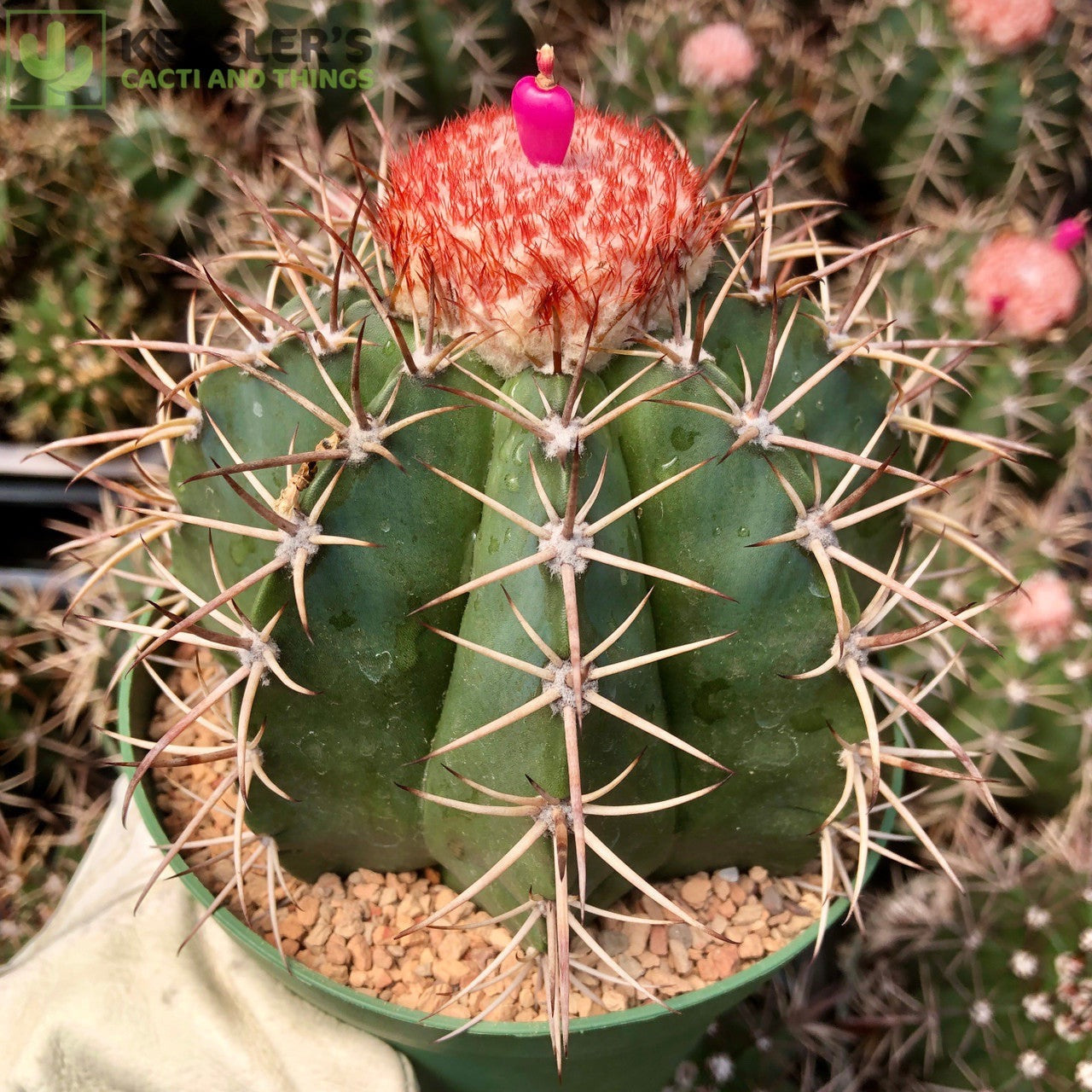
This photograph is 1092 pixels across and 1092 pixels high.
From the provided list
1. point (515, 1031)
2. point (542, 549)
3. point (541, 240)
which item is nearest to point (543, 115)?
point (541, 240)

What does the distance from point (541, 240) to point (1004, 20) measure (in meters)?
0.90

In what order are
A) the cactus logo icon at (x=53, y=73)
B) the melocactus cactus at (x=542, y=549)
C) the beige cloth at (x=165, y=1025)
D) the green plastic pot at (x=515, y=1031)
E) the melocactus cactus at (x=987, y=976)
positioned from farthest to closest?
the cactus logo icon at (x=53, y=73), the melocactus cactus at (x=987, y=976), the beige cloth at (x=165, y=1025), the green plastic pot at (x=515, y=1031), the melocactus cactus at (x=542, y=549)

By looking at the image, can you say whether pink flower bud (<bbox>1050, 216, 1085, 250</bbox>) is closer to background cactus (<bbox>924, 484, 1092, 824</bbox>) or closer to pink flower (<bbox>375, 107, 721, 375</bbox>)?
background cactus (<bbox>924, 484, 1092, 824</bbox>)

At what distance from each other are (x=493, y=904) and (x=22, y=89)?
3.88 feet

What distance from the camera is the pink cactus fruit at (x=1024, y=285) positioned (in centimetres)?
106

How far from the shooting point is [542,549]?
53cm

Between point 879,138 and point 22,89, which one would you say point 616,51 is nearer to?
point 879,138

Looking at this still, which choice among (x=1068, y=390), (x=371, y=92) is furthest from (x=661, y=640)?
(x=371, y=92)

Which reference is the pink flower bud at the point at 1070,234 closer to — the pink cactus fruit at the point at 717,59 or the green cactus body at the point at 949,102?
the green cactus body at the point at 949,102

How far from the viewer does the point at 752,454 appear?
571 mm

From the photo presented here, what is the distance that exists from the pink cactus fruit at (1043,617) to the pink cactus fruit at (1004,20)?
2.19ft

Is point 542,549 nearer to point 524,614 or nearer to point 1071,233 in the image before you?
point 524,614

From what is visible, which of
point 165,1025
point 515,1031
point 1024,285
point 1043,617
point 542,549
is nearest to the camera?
Result: point 542,549

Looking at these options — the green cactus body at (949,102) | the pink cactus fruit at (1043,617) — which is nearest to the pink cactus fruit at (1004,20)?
the green cactus body at (949,102)
